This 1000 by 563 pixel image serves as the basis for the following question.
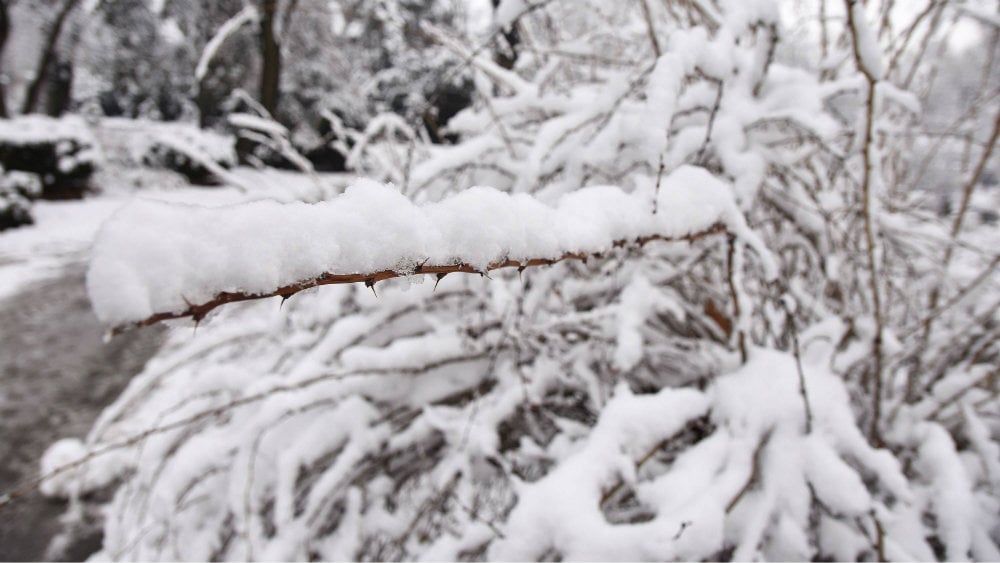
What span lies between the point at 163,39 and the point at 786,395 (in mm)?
14122

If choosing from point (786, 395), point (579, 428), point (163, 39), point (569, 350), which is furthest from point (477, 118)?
point (163, 39)

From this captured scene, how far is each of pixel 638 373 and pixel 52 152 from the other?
924cm

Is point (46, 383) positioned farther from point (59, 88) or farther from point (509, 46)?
point (59, 88)

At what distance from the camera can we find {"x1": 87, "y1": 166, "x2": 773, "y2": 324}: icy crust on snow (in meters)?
0.26

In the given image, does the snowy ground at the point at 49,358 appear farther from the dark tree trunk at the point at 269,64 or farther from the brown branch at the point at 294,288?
the dark tree trunk at the point at 269,64

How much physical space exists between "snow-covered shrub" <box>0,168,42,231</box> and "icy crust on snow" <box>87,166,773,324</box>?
8023 millimetres

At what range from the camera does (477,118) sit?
1220 millimetres

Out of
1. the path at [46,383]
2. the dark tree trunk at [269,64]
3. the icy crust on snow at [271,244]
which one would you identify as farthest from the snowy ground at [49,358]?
the dark tree trunk at [269,64]

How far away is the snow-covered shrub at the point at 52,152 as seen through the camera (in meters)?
6.59

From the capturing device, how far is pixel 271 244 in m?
0.27

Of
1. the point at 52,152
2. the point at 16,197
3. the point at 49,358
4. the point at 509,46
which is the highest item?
the point at 509,46

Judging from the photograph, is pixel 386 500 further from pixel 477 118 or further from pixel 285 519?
pixel 477 118

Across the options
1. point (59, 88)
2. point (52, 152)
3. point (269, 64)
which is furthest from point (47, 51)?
point (269, 64)

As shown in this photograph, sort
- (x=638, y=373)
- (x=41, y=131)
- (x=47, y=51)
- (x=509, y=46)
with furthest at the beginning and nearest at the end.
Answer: (x=47, y=51), (x=41, y=131), (x=509, y=46), (x=638, y=373)
